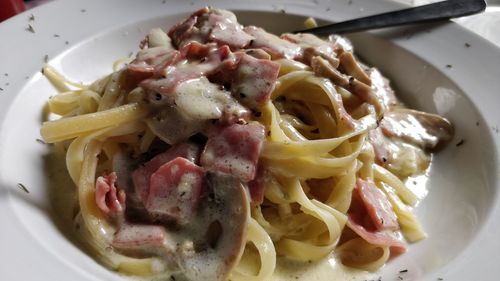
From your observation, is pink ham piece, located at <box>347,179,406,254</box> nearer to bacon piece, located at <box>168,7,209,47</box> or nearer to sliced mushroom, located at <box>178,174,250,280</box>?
sliced mushroom, located at <box>178,174,250,280</box>

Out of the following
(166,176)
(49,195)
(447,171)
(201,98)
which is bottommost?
(447,171)

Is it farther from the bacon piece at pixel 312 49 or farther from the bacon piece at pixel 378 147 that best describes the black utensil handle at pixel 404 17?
the bacon piece at pixel 378 147

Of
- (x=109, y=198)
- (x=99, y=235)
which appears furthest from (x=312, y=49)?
(x=99, y=235)

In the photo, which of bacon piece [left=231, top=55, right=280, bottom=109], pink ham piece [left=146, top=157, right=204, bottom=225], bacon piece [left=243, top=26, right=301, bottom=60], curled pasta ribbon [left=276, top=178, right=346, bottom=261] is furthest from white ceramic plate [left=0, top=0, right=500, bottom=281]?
bacon piece [left=231, top=55, right=280, bottom=109]

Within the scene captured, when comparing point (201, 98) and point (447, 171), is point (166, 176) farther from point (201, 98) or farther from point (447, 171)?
point (447, 171)

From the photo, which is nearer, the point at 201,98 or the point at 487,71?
the point at 201,98

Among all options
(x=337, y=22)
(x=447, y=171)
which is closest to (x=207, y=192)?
(x=447, y=171)
